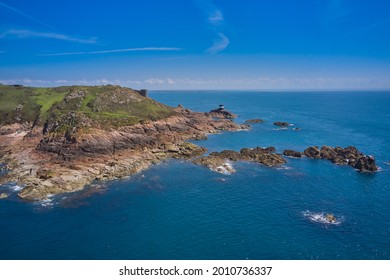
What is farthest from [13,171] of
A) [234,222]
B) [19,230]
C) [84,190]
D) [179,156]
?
[234,222]

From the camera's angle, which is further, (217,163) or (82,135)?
(82,135)

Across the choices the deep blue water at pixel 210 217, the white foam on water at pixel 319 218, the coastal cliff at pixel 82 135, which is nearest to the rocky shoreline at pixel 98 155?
the coastal cliff at pixel 82 135

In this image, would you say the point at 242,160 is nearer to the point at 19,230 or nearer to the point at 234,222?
the point at 234,222

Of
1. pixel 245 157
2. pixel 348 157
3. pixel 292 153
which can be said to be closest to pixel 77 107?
pixel 245 157

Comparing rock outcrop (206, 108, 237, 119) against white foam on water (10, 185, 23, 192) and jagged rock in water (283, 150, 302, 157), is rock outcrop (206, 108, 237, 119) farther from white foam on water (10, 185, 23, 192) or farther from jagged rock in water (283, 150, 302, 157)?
white foam on water (10, 185, 23, 192)

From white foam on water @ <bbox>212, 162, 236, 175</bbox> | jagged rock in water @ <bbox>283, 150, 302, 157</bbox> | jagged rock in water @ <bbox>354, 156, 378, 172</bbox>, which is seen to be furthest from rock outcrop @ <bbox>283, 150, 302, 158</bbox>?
white foam on water @ <bbox>212, 162, 236, 175</bbox>

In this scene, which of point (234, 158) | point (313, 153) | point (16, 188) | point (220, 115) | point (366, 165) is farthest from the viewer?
point (220, 115)

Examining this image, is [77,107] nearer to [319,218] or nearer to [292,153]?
[292,153]
